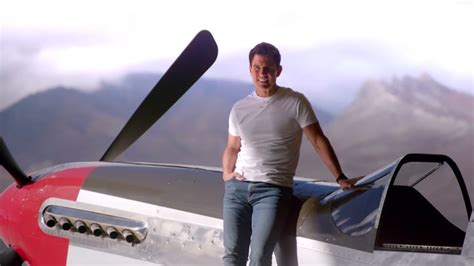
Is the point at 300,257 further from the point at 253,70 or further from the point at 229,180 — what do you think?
the point at 253,70

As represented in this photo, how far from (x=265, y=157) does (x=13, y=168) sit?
1.49m

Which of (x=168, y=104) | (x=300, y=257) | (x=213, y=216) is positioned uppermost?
(x=168, y=104)

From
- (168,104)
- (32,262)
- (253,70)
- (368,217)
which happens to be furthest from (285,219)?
(168,104)

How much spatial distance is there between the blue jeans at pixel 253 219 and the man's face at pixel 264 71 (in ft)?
1.25

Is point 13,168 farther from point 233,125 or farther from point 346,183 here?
point 346,183

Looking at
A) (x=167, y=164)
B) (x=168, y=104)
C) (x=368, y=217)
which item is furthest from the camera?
(x=168, y=104)

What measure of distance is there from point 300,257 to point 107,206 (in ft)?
3.25

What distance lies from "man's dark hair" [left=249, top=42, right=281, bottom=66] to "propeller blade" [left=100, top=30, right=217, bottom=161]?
4.70 feet

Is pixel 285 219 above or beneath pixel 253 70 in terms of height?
beneath

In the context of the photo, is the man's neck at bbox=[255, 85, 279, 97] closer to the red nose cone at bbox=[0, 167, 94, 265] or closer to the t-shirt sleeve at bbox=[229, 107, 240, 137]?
the t-shirt sleeve at bbox=[229, 107, 240, 137]

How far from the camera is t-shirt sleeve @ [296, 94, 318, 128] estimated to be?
2.46 meters

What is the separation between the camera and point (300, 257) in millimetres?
2439

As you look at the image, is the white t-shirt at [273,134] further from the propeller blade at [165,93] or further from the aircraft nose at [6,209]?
the propeller blade at [165,93]

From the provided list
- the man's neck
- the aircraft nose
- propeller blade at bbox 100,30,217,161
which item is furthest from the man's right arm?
propeller blade at bbox 100,30,217,161
